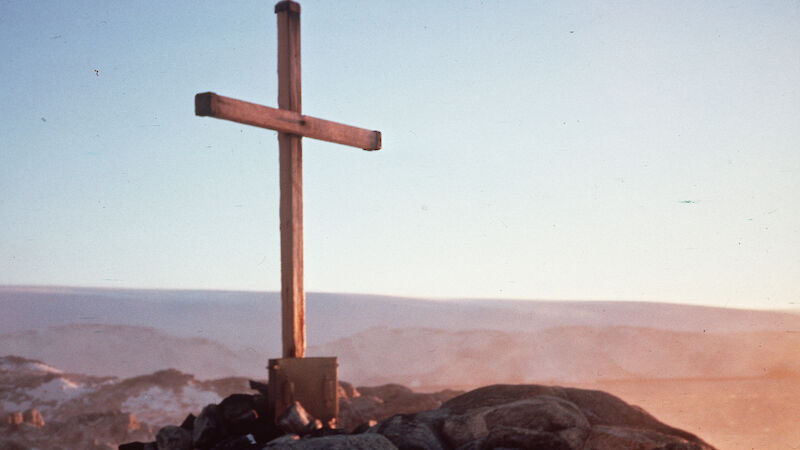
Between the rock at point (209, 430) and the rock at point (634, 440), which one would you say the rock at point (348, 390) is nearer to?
the rock at point (209, 430)

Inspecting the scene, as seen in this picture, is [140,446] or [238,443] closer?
[238,443]

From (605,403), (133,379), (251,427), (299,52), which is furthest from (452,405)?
(133,379)

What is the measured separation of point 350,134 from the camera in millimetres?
10484

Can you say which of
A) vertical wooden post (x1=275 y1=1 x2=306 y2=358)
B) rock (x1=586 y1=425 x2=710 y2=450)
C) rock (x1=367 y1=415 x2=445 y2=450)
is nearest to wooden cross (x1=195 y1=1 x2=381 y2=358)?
vertical wooden post (x1=275 y1=1 x2=306 y2=358)

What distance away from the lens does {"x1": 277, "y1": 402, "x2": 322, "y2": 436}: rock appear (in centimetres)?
863

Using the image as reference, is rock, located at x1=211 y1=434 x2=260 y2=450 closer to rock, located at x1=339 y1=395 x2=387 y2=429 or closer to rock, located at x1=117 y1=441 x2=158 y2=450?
rock, located at x1=117 y1=441 x2=158 y2=450

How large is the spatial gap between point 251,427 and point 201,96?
3468 mm

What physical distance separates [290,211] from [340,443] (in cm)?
329

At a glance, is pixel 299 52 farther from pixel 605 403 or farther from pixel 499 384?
pixel 605 403

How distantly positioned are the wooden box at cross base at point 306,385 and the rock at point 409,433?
4.78 ft

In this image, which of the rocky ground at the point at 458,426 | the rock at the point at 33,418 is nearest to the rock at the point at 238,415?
the rocky ground at the point at 458,426

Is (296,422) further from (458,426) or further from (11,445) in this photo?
(11,445)

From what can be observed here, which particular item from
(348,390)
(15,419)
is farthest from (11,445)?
(348,390)

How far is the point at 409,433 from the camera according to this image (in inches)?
302
